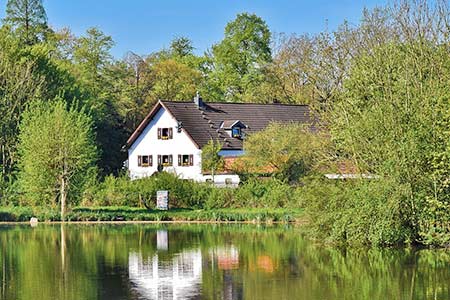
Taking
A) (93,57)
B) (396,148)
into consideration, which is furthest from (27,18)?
(396,148)

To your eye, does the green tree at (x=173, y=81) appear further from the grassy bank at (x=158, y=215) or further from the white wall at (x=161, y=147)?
the grassy bank at (x=158, y=215)

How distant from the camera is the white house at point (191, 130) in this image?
203ft

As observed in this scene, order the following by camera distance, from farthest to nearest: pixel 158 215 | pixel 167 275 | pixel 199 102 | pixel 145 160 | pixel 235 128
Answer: pixel 145 160 < pixel 199 102 < pixel 235 128 < pixel 158 215 < pixel 167 275

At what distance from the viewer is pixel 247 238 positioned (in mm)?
37750

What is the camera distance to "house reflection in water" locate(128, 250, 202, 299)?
22656 millimetres

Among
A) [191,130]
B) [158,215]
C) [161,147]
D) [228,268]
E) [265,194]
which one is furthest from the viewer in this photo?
[161,147]

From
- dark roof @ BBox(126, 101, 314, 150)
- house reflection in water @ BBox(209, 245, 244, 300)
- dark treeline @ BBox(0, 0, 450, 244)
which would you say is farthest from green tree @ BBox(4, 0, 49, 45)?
house reflection in water @ BBox(209, 245, 244, 300)

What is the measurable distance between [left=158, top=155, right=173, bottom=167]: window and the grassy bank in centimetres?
1474

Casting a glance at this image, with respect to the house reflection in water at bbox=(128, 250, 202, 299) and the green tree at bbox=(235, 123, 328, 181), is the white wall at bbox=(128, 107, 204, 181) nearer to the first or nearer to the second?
the green tree at bbox=(235, 123, 328, 181)

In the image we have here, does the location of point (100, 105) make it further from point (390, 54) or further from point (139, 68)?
point (390, 54)

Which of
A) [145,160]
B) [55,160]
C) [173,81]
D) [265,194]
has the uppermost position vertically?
[173,81]

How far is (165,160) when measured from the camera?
2549 inches

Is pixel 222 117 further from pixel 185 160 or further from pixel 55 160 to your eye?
pixel 55 160

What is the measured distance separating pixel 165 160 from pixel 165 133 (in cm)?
186
